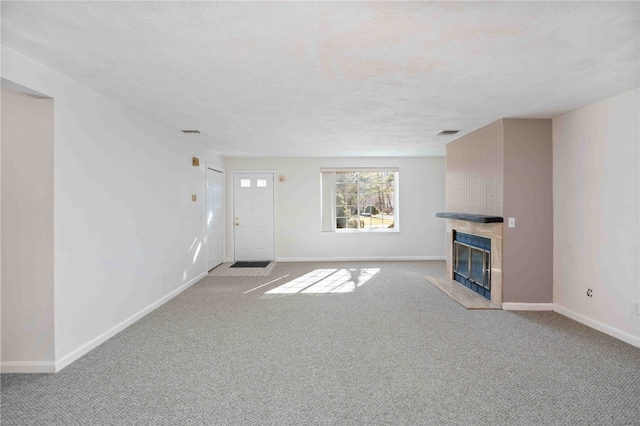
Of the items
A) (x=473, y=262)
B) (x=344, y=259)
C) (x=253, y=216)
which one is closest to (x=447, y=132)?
(x=473, y=262)

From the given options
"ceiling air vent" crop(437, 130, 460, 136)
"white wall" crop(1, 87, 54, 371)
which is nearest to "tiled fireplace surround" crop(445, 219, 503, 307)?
"ceiling air vent" crop(437, 130, 460, 136)

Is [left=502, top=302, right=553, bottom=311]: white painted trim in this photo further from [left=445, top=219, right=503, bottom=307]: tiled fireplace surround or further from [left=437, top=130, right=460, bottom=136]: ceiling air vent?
[left=437, top=130, right=460, bottom=136]: ceiling air vent

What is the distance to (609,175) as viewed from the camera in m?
3.19

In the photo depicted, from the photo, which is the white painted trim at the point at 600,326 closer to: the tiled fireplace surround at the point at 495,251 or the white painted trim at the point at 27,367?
the tiled fireplace surround at the point at 495,251

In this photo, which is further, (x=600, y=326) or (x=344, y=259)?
(x=344, y=259)

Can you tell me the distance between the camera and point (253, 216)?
7.18m

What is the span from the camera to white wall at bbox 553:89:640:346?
118 inches

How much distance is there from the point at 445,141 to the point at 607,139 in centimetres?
232

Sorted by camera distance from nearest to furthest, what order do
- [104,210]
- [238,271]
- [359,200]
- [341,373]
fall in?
1. [341,373]
2. [104,210]
3. [238,271]
4. [359,200]

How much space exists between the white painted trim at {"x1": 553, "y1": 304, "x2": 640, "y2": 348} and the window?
3773 millimetres

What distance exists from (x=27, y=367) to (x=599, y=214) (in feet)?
17.6

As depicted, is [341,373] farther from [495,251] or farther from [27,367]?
[495,251]

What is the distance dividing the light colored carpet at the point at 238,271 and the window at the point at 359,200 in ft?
5.67

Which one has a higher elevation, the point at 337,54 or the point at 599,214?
the point at 337,54
